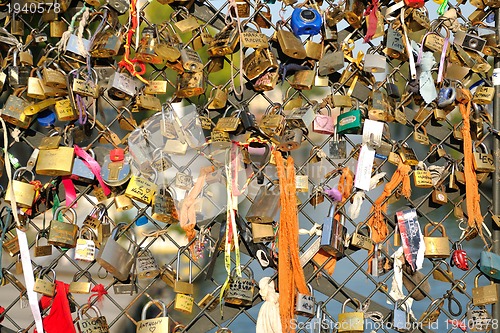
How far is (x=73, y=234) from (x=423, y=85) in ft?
3.91

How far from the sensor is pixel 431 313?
7.89ft

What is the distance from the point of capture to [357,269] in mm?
2354

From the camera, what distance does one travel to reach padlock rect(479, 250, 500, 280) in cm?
238

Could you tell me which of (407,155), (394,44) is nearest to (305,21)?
(394,44)

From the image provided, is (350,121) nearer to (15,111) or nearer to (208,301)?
(208,301)

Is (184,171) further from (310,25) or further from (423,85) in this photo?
(423,85)

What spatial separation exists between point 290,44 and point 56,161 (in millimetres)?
773

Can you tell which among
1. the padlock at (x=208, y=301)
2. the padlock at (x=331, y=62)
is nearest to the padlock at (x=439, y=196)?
the padlock at (x=331, y=62)

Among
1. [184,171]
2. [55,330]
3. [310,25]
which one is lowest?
[55,330]

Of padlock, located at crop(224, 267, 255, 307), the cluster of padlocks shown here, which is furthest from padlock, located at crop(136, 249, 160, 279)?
padlock, located at crop(224, 267, 255, 307)

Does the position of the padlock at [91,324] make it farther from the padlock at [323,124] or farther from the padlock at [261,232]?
the padlock at [323,124]

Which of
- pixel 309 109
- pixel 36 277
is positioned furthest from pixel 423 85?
pixel 36 277

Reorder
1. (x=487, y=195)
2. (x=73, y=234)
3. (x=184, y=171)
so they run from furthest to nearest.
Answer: (x=487, y=195)
(x=184, y=171)
(x=73, y=234)

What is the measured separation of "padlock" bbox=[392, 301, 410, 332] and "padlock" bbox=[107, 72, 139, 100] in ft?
3.51
